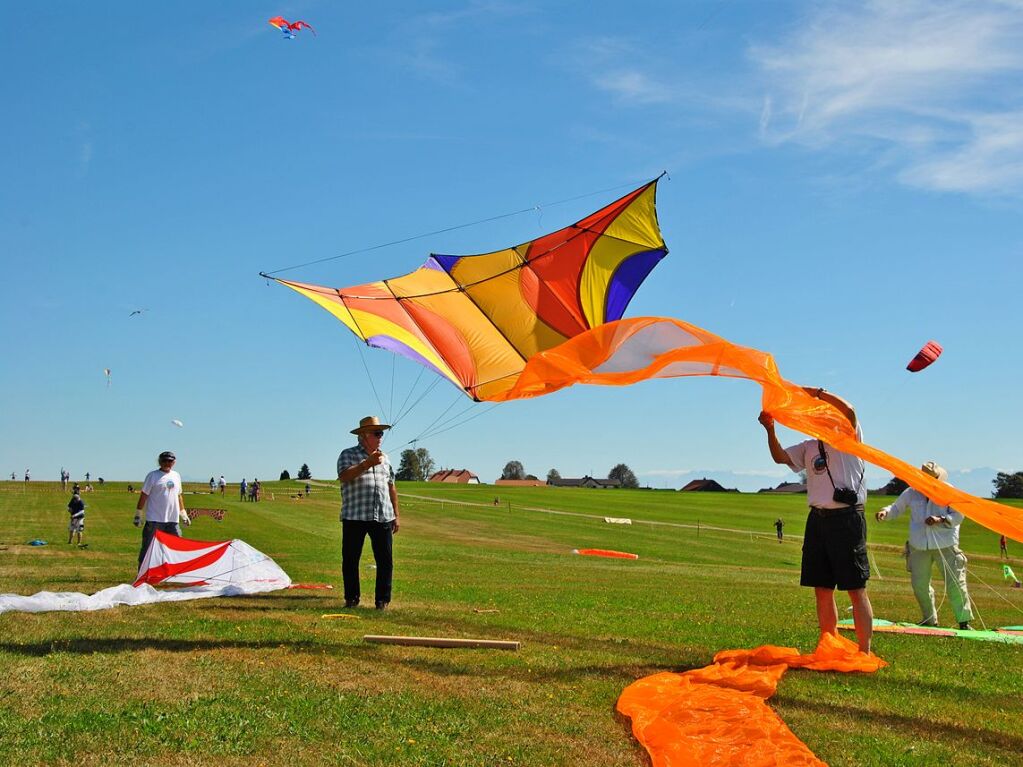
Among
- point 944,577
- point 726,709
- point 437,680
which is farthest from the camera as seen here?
point 944,577

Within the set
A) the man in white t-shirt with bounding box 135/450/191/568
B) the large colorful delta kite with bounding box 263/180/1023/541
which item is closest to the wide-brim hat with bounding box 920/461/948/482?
the large colorful delta kite with bounding box 263/180/1023/541

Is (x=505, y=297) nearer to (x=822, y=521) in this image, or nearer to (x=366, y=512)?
(x=366, y=512)

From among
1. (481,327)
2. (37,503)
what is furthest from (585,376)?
(37,503)

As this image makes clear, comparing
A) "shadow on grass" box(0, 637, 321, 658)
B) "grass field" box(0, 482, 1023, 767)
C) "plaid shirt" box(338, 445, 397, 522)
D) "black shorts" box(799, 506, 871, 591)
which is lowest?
"grass field" box(0, 482, 1023, 767)

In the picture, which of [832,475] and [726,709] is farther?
[832,475]

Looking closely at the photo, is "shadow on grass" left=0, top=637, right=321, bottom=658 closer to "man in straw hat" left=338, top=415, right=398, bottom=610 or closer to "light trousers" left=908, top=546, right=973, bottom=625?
"man in straw hat" left=338, top=415, right=398, bottom=610

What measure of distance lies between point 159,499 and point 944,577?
421 inches

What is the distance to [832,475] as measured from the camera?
25.5 feet

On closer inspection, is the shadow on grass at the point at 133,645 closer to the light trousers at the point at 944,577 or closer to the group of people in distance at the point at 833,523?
the group of people in distance at the point at 833,523

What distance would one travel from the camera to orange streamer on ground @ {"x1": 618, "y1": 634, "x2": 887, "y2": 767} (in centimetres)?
486

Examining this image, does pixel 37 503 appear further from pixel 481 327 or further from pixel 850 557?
pixel 850 557

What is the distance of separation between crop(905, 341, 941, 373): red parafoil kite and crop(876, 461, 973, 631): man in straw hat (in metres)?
2.33

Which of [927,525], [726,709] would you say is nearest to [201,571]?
[726,709]

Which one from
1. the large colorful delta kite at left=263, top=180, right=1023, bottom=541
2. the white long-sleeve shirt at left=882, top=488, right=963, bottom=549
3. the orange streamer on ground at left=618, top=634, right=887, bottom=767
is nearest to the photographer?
the orange streamer on ground at left=618, top=634, right=887, bottom=767
